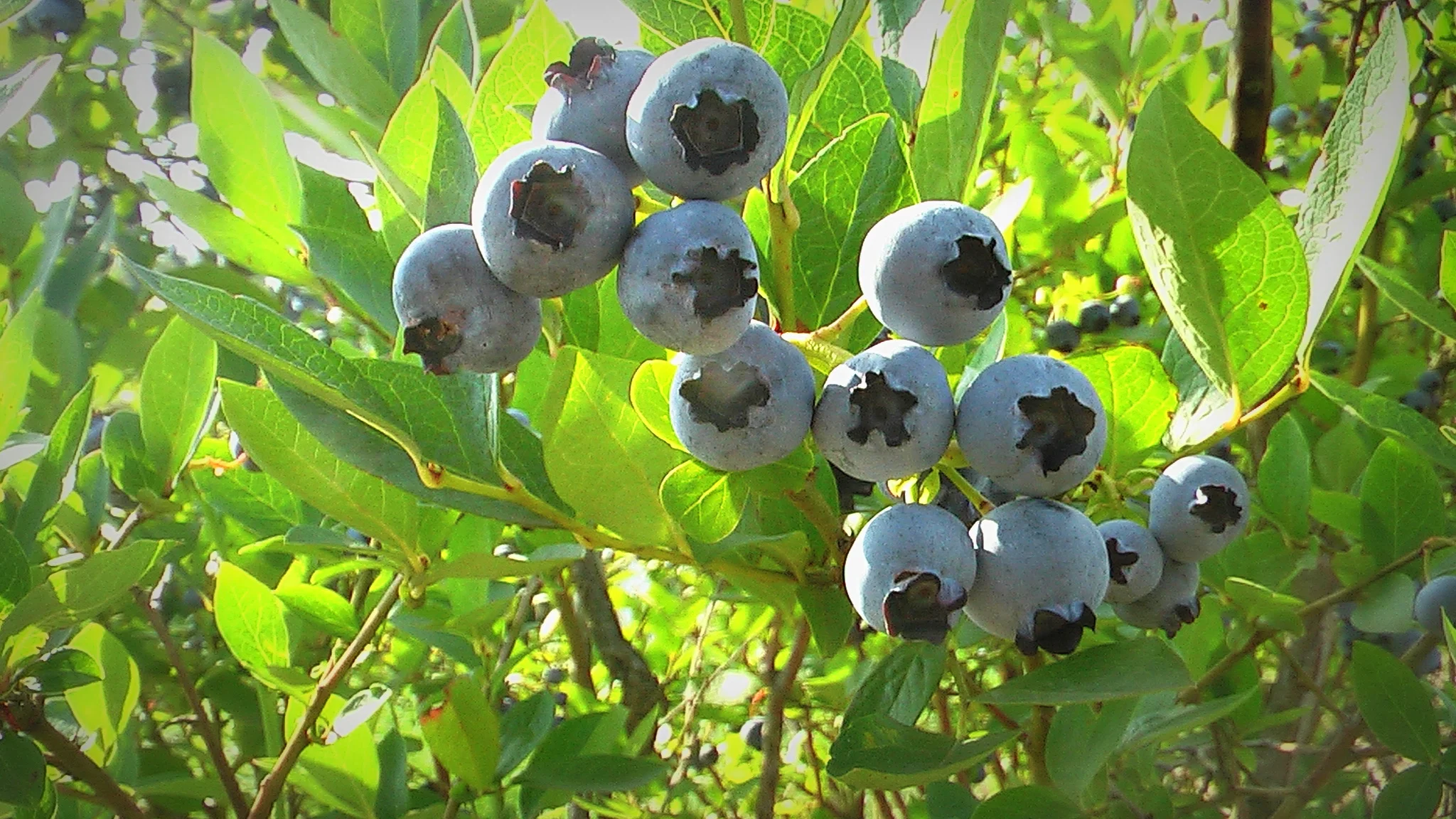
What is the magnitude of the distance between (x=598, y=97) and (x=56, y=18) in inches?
102

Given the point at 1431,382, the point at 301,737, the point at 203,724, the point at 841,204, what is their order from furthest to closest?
the point at 1431,382 → the point at 203,724 → the point at 301,737 → the point at 841,204

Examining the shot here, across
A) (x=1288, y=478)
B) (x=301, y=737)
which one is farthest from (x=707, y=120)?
(x=1288, y=478)

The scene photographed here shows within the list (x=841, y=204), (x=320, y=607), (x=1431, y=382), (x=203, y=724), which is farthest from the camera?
(x=1431, y=382)

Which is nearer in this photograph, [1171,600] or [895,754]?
[895,754]

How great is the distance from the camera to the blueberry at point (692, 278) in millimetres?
537

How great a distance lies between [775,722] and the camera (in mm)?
1392

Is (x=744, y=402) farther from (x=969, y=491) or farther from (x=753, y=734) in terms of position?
(x=753, y=734)

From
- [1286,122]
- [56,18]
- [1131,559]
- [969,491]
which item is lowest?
[1131,559]

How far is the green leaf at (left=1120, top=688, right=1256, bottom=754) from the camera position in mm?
971

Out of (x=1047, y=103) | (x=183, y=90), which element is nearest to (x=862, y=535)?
(x=1047, y=103)

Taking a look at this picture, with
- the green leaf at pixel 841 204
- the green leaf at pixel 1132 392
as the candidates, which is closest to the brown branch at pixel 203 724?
the green leaf at pixel 841 204

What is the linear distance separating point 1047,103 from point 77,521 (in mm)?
2002

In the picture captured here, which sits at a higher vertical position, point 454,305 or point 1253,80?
point 1253,80

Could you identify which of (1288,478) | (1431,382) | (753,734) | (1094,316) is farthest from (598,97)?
(1431,382)
